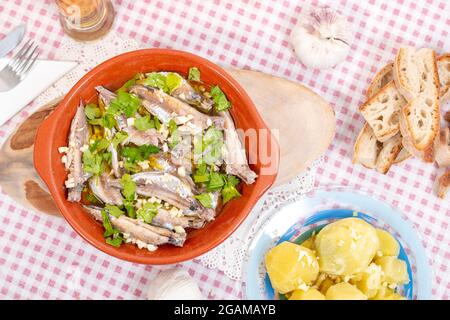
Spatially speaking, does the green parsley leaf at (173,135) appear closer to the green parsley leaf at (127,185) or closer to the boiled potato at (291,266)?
the green parsley leaf at (127,185)

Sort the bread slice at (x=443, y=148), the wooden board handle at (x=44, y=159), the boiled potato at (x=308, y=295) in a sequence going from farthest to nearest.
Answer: the bread slice at (x=443, y=148), the boiled potato at (x=308, y=295), the wooden board handle at (x=44, y=159)

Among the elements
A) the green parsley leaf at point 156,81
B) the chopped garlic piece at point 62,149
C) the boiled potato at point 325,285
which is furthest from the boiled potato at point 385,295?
the chopped garlic piece at point 62,149

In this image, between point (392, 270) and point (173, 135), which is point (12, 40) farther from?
point (392, 270)

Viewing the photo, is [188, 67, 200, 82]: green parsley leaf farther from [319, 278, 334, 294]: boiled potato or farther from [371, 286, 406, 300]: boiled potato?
[371, 286, 406, 300]: boiled potato

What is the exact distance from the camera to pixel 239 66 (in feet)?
5.86

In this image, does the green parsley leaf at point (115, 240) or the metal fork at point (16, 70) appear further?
the metal fork at point (16, 70)


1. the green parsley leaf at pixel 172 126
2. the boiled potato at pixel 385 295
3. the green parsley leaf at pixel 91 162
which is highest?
the green parsley leaf at pixel 172 126

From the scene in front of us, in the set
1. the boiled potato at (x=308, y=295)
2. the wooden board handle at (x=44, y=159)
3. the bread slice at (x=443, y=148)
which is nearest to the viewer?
the wooden board handle at (x=44, y=159)

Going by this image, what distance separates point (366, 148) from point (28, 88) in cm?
96

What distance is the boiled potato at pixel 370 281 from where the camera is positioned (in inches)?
64.2

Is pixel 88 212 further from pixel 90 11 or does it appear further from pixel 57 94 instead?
pixel 90 11

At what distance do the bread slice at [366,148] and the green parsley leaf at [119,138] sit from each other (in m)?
0.64

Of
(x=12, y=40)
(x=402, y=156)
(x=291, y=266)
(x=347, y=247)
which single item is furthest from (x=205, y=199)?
(x=12, y=40)

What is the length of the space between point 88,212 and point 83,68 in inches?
17.3
